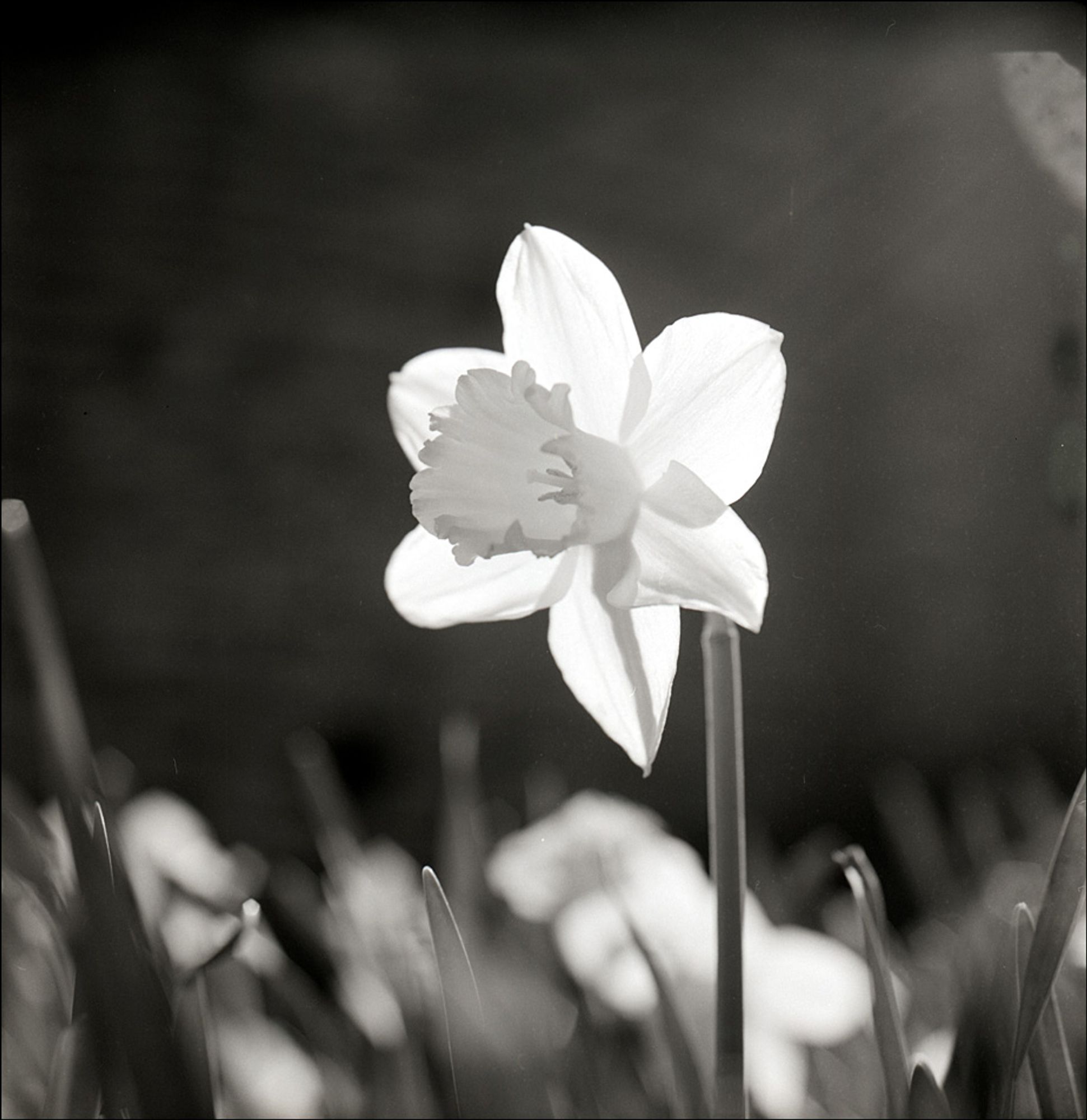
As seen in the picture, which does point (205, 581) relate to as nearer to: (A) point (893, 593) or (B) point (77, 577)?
(B) point (77, 577)

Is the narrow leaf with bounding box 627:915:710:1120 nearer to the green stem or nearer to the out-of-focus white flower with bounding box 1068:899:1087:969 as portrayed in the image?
the green stem

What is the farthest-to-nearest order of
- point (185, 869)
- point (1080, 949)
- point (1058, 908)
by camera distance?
point (185, 869) < point (1080, 949) < point (1058, 908)

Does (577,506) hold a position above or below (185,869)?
above

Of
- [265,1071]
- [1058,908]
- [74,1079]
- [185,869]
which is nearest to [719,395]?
[1058,908]

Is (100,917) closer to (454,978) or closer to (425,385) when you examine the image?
(454,978)

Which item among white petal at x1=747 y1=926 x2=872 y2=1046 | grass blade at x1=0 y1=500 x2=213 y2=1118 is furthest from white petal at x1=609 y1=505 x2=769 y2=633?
white petal at x1=747 y1=926 x2=872 y2=1046

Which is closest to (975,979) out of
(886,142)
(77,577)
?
(886,142)
